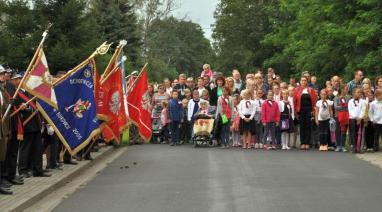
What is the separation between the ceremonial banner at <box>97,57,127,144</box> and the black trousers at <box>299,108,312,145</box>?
6163mm

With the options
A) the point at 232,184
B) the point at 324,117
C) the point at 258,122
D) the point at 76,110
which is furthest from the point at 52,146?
the point at 324,117

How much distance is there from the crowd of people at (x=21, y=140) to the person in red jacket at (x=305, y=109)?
8.58 m

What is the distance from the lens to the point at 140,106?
2272 centimetres

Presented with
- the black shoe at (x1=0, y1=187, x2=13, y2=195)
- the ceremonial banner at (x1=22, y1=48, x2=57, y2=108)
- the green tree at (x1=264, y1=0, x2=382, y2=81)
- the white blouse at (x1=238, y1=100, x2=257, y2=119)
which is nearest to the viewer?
the black shoe at (x1=0, y1=187, x2=13, y2=195)

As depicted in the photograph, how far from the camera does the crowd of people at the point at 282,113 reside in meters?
21.4

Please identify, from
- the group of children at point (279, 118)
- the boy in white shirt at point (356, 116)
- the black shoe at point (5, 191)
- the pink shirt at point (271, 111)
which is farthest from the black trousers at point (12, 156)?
the boy in white shirt at point (356, 116)

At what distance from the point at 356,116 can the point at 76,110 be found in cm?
907

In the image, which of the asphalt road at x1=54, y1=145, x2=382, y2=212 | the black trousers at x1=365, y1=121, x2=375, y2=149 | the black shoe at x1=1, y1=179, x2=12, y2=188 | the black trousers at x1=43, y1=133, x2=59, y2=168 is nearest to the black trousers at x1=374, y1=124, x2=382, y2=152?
the black trousers at x1=365, y1=121, x2=375, y2=149

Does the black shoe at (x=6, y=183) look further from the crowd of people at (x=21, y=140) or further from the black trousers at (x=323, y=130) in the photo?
the black trousers at (x=323, y=130)

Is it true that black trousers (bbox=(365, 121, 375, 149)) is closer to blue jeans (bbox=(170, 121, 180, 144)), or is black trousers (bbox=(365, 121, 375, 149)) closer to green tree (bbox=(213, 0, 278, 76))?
blue jeans (bbox=(170, 121, 180, 144))

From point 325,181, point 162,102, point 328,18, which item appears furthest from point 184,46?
point 325,181

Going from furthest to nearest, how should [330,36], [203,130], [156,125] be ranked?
[330,36] < [156,125] < [203,130]

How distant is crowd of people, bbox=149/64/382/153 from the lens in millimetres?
21375

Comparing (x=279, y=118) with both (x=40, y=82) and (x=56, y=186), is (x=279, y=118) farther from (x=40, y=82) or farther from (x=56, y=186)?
(x=40, y=82)
